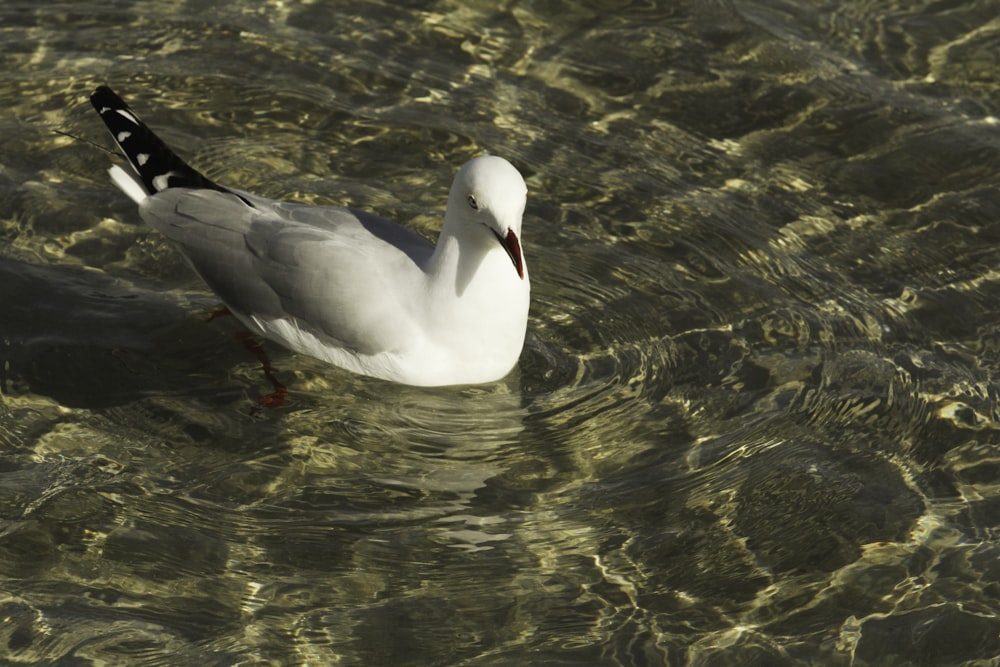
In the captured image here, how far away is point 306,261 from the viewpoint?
6.06 meters

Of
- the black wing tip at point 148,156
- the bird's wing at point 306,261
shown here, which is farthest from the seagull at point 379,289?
the black wing tip at point 148,156

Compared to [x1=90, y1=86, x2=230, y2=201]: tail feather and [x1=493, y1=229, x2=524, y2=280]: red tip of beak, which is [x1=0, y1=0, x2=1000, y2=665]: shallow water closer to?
[x1=90, y1=86, x2=230, y2=201]: tail feather

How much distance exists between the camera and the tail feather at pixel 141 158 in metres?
6.56

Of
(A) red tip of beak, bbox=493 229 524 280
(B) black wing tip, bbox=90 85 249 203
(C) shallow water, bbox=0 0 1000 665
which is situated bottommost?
(C) shallow water, bbox=0 0 1000 665

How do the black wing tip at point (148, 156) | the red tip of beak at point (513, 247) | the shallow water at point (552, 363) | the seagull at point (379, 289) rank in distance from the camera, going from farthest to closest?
the black wing tip at point (148, 156)
the seagull at point (379, 289)
the red tip of beak at point (513, 247)
the shallow water at point (552, 363)

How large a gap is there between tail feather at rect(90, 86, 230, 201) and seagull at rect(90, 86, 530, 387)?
0.36 metres

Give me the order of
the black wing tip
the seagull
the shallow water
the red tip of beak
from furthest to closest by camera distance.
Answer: the black wing tip → the seagull → the red tip of beak → the shallow water

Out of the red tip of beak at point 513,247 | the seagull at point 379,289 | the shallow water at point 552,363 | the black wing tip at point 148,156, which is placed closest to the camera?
the shallow water at point 552,363

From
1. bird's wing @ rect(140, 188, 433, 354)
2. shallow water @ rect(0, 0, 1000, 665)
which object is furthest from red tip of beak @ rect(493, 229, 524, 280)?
shallow water @ rect(0, 0, 1000, 665)

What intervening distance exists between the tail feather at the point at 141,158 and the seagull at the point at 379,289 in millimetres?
361

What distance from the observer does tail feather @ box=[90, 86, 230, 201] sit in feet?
21.5

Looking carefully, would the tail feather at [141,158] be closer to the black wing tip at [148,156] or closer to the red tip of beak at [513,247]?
the black wing tip at [148,156]

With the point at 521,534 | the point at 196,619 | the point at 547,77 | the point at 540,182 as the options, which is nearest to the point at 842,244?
the point at 540,182

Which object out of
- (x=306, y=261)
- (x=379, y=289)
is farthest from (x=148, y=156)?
(x=379, y=289)
